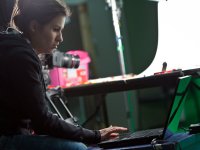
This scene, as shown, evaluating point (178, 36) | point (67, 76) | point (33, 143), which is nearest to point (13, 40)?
point (33, 143)

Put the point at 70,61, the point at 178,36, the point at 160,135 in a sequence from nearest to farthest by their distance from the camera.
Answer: the point at 160,135 → the point at 178,36 → the point at 70,61

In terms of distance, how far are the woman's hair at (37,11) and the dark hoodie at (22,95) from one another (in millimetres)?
83

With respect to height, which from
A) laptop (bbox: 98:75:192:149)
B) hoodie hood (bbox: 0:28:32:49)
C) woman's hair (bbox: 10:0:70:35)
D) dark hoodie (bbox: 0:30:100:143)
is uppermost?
woman's hair (bbox: 10:0:70:35)

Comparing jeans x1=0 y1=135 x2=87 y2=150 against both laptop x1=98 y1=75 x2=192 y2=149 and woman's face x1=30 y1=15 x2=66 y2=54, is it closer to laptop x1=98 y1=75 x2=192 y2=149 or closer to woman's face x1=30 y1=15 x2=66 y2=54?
laptop x1=98 y1=75 x2=192 y2=149

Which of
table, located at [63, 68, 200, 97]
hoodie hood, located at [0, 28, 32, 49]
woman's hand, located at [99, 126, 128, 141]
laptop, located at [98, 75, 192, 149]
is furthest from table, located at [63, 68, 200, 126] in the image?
hoodie hood, located at [0, 28, 32, 49]

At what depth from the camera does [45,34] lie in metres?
1.60

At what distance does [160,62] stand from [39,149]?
101 cm

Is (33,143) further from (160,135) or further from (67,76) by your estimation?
(67,76)

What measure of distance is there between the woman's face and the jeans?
Result: 341mm

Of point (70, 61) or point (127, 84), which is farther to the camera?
point (70, 61)

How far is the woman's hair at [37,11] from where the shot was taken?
1565mm

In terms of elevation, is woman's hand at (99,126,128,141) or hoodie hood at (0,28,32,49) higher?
hoodie hood at (0,28,32,49)

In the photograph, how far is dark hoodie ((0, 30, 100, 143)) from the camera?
4.72ft

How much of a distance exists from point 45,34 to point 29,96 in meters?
0.28
